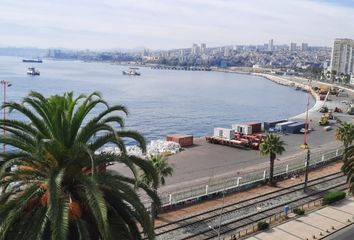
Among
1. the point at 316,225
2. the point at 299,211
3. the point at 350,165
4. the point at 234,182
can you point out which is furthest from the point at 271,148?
the point at 350,165

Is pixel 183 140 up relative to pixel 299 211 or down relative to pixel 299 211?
down

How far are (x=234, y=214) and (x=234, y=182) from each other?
8.33 metres

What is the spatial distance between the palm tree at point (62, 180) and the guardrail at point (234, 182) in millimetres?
25148

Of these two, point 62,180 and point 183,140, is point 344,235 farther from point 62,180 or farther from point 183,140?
point 183,140

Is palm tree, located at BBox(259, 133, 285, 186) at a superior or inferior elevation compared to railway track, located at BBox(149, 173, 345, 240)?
superior

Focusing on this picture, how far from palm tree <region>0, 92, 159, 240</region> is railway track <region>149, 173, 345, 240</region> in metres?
20.3

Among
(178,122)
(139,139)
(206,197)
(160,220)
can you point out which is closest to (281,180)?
(206,197)

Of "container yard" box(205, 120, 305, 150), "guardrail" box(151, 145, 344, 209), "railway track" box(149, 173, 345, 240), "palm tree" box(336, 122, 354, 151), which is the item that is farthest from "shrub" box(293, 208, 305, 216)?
"container yard" box(205, 120, 305, 150)

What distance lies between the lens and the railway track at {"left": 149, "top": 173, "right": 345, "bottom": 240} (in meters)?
34.5

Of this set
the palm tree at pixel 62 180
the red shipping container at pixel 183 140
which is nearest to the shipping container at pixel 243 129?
the red shipping container at pixel 183 140

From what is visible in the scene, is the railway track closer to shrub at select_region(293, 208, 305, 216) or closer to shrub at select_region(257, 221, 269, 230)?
shrub at select_region(257, 221, 269, 230)

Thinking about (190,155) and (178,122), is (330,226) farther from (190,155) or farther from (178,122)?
(178,122)

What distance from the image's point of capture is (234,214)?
129ft

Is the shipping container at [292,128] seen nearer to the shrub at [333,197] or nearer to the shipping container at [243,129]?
the shipping container at [243,129]
